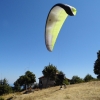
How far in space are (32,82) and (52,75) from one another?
32.3ft

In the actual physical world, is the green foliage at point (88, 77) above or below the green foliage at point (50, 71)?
below

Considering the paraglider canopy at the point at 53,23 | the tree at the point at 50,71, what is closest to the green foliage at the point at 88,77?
the tree at the point at 50,71

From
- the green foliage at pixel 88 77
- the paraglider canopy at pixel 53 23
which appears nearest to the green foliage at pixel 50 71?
the green foliage at pixel 88 77

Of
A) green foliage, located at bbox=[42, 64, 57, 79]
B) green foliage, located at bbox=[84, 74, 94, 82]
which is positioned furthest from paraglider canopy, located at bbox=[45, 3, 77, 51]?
green foliage, located at bbox=[84, 74, 94, 82]

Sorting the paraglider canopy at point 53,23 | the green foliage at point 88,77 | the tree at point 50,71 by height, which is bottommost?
the paraglider canopy at point 53,23

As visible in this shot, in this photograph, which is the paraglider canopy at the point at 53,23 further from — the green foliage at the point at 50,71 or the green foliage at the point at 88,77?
the green foliage at the point at 88,77

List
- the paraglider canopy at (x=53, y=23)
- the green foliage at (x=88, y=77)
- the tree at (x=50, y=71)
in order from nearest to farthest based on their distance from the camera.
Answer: the paraglider canopy at (x=53, y=23) → the tree at (x=50, y=71) → the green foliage at (x=88, y=77)

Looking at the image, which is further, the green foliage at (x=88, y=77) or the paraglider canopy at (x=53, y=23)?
the green foliage at (x=88, y=77)

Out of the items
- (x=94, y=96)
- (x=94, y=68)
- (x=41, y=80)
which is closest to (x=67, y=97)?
(x=94, y=96)

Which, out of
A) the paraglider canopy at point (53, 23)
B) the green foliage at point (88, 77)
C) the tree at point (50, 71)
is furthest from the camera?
the green foliage at point (88, 77)

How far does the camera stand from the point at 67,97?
19938 millimetres

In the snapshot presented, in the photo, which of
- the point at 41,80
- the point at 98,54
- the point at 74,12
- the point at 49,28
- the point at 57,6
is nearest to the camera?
the point at 74,12

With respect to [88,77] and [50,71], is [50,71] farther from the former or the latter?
[88,77]

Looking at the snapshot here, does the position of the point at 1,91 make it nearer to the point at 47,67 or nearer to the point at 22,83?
the point at 22,83
